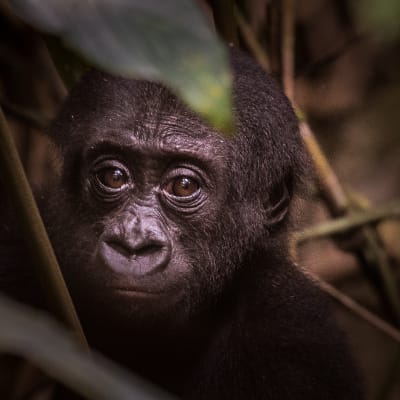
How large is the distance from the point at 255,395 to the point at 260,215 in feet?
2.03

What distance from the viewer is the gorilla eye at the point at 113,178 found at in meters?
2.71

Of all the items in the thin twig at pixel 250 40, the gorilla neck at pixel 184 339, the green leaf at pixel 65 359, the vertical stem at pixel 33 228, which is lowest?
the green leaf at pixel 65 359

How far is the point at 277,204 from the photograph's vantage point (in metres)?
2.93

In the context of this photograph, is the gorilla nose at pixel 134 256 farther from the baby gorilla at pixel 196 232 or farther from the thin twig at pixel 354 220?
the thin twig at pixel 354 220

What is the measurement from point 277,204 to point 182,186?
1.30 ft

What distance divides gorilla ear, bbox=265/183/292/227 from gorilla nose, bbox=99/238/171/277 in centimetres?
56

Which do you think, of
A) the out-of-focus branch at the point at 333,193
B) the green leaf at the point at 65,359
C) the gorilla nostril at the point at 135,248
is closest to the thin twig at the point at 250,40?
the out-of-focus branch at the point at 333,193

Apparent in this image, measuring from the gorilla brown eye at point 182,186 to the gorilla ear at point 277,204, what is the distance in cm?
32

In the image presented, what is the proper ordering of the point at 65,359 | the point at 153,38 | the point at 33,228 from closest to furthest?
the point at 65,359 → the point at 153,38 → the point at 33,228

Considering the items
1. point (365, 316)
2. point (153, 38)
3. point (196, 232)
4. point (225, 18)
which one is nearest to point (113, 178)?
point (196, 232)

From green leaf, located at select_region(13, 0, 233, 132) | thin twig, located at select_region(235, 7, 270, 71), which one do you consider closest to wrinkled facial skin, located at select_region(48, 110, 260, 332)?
thin twig, located at select_region(235, 7, 270, 71)

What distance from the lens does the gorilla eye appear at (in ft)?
8.87

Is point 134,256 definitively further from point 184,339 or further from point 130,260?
point 184,339

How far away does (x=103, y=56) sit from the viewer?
1.00 m
